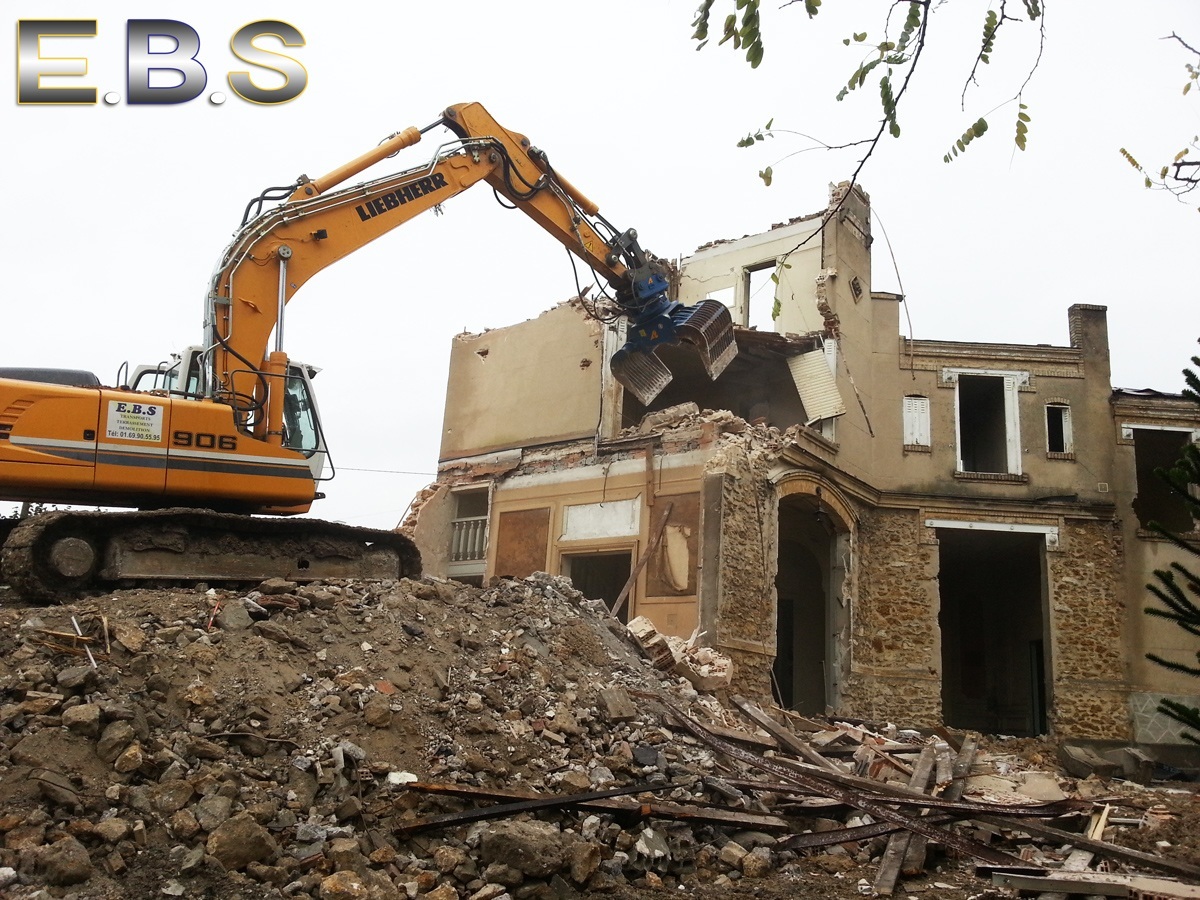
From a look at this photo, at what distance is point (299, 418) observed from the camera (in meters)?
10.0

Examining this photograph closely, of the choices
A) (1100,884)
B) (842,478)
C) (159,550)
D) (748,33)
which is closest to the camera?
(748,33)

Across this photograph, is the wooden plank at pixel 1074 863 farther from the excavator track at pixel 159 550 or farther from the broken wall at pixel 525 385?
the broken wall at pixel 525 385

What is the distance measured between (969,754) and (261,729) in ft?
27.5

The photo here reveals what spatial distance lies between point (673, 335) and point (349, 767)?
27.7 ft

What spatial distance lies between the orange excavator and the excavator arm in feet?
0.06

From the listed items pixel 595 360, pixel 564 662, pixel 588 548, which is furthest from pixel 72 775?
pixel 595 360

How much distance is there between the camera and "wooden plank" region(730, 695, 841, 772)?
10398 millimetres

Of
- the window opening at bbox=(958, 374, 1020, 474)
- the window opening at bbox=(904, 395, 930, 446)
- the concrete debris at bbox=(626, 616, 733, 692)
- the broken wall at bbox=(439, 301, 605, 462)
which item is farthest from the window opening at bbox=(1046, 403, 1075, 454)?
the concrete debris at bbox=(626, 616, 733, 692)

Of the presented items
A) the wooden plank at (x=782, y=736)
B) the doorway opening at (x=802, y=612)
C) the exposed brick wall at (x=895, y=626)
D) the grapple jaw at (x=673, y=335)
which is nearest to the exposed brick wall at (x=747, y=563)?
the grapple jaw at (x=673, y=335)

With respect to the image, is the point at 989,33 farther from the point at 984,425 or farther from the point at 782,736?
the point at 984,425

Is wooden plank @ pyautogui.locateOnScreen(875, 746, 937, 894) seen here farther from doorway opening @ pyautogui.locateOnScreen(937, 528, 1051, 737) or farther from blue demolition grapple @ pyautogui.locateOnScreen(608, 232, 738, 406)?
Answer: doorway opening @ pyautogui.locateOnScreen(937, 528, 1051, 737)

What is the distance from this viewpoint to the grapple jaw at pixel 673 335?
14212 millimetres

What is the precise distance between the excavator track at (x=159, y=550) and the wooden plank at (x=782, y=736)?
4.73 m

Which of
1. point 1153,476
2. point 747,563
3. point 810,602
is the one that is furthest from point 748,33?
point 1153,476
